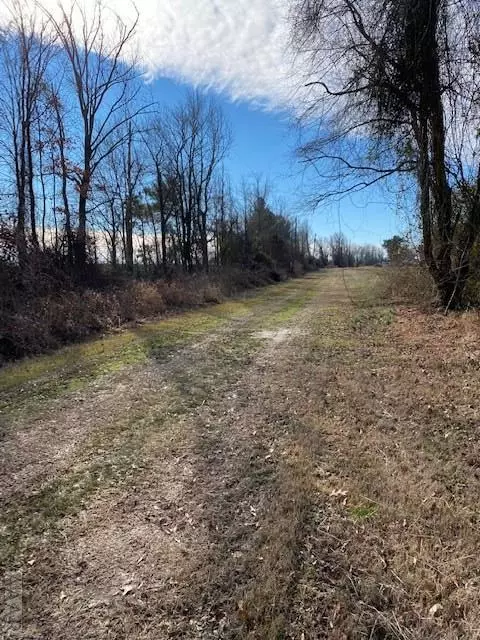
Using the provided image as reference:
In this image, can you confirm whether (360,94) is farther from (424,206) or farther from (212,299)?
(212,299)

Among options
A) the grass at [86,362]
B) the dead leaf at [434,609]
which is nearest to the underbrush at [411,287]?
the grass at [86,362]

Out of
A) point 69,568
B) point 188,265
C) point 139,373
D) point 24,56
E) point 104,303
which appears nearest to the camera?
point 69,568

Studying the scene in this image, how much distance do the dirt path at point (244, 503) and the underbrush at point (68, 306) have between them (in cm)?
256

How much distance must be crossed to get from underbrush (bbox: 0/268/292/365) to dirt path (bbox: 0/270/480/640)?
2.56 metres

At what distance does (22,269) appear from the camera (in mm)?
11523

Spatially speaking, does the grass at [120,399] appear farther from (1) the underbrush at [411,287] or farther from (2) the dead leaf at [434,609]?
(1) the underbrush at [411,287]

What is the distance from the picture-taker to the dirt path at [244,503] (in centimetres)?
199

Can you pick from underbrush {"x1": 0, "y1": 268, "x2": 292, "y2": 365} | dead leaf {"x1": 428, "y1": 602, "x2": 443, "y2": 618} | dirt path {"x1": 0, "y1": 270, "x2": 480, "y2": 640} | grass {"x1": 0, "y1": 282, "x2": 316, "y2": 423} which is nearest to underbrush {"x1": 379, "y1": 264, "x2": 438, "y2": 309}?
grass {"x1": 0, "y1": 282, "x2": 316, "y2": 423}

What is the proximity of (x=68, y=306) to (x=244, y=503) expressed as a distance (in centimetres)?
866

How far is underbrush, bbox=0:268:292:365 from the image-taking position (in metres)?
8.23

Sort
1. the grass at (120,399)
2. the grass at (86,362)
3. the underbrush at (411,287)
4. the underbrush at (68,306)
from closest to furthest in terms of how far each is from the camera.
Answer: the grass at (120,399) < the grass at (86,362) < the underbrush at (68,306) < the underbrush at (411,287)

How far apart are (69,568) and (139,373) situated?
380 cm

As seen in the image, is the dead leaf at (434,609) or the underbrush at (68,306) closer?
the dead leaf at (434,609)

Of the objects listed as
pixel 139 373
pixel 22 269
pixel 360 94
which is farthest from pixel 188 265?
pixel 139 373
